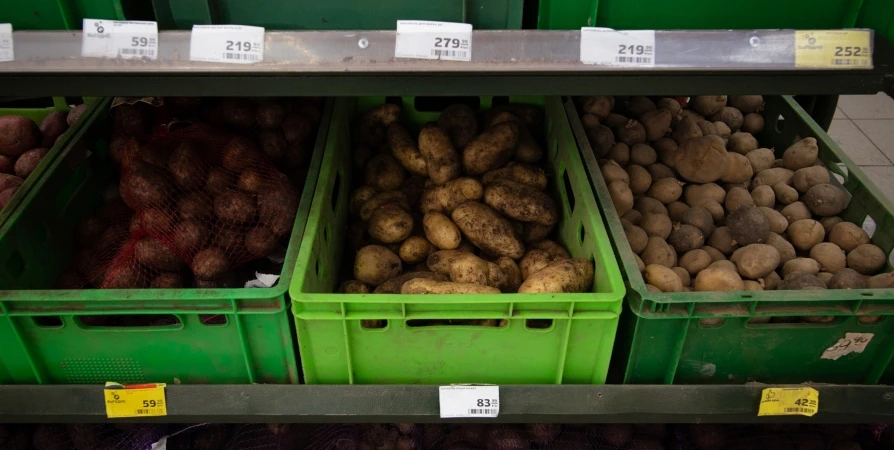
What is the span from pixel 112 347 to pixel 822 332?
169cm

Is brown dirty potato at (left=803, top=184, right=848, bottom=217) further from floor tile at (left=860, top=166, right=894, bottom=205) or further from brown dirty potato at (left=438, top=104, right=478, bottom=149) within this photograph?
floor tile at (left=860, top=166, right=894, bottom=205)

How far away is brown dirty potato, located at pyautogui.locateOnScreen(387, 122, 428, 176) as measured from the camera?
2191 millimetres

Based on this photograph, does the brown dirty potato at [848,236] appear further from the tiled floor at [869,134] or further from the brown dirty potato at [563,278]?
the tiled floor at [869,134]

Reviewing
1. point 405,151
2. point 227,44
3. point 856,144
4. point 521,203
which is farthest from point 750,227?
point 856,144

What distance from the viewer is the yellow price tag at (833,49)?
4.01 ft

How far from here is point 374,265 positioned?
1892mm

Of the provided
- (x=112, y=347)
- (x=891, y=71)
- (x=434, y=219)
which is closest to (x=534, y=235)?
(x=434, y=219)

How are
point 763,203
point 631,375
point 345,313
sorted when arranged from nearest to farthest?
1. point 345,313
2. point 631,375
3. point 763,203

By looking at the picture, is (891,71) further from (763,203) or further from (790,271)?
(763,203)

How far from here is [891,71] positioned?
4.09ft

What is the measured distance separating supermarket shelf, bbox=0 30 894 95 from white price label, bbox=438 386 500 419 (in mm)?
720

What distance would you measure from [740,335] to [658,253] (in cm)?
41

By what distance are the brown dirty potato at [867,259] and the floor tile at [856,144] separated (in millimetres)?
2331

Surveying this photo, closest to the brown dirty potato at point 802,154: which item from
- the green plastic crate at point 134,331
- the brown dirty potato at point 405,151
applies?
the brown dirty potato at point 405,151
